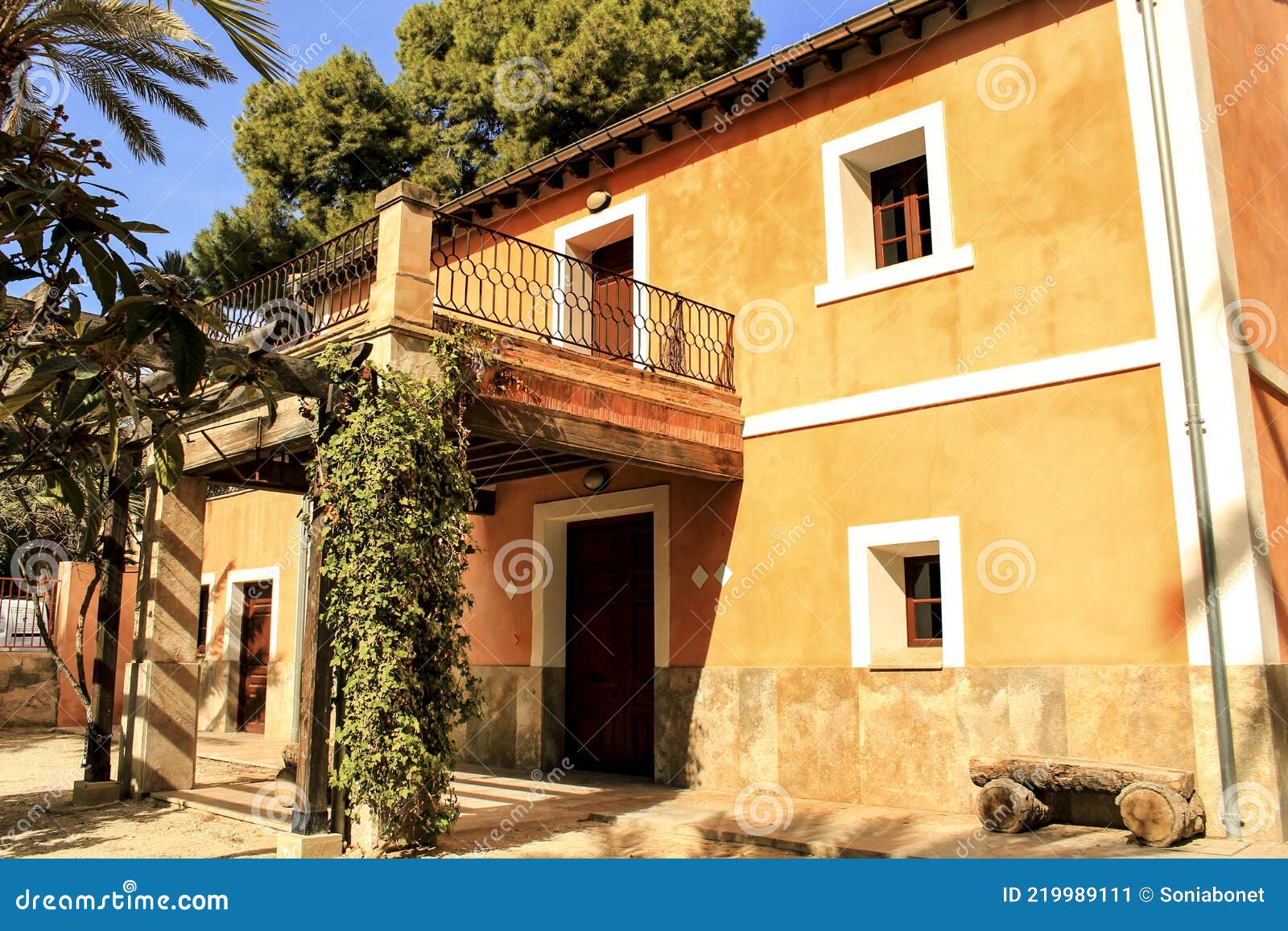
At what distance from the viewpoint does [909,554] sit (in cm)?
846

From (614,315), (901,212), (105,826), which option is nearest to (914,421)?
(901,212)

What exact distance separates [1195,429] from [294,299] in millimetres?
6831

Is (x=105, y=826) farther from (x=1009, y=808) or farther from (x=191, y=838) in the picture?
(x=1009, y=808)

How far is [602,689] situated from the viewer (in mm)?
10602

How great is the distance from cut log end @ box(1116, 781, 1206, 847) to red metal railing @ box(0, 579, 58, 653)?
14.3 meters

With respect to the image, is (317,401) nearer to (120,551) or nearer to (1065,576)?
(120,551)

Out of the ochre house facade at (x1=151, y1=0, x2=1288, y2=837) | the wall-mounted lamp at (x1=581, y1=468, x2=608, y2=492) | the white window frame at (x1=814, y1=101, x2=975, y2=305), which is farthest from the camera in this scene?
the wall-mounted lamp at (x1=581, y1=468, x2=608, y2=492)

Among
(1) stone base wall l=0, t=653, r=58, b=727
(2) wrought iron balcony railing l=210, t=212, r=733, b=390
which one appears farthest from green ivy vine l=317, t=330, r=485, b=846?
(1) stone base wall l=0, t=653, r=58, b=727

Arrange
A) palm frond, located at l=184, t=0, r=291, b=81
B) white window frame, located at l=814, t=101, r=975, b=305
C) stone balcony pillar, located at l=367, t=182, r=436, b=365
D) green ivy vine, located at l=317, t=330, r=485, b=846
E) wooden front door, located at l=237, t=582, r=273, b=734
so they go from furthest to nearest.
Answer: wooden front door, located at l=237, t=582, r=273, b=734
white window frame, located at l=814, t=101, r=975, b=305
stone balcony pillar, located at l=367, t=182, r=436, b=365
green ivy vine, located at l=317, t=330, r=485, b=846
palm frond, located at l=184, t=0, r=291, b=81

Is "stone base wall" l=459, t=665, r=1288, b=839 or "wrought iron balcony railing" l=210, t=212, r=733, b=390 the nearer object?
"stone base wall" l=459, t=665, r=1288, b=839

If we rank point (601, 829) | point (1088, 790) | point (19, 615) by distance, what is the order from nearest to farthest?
point (1088, 790) → point (601, 829) → point (19, 615)

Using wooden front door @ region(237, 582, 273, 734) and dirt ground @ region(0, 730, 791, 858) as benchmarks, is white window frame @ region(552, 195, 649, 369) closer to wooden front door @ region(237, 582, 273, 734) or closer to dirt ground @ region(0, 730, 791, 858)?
dirt ground @ region(0, 730, 791, 858)

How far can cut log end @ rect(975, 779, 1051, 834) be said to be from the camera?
658 centimetres

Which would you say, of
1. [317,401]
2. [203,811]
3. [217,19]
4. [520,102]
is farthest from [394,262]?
[520,102]
